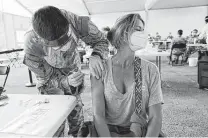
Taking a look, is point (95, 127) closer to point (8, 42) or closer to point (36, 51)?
point (36, 51)

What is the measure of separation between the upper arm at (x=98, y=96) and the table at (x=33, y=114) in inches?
5.6

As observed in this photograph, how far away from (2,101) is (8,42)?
10448mm

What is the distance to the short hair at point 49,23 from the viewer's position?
2.94 ft

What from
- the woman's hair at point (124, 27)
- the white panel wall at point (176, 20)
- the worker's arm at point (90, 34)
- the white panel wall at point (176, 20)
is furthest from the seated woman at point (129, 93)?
the white panel wall at point (176, 20)

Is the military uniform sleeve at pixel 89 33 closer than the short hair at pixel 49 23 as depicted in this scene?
No

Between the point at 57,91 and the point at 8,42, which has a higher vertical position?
the point at 8,42

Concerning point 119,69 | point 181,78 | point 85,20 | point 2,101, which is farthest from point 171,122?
point 181,78

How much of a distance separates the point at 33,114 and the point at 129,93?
54 centimetres

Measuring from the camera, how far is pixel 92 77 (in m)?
1.16

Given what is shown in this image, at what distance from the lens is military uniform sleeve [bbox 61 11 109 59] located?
4.17 ft

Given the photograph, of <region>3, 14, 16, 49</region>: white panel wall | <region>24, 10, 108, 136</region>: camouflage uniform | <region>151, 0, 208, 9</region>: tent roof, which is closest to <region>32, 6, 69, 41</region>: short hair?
<region>24, 10, 108, 136</region>: camouflage uniform

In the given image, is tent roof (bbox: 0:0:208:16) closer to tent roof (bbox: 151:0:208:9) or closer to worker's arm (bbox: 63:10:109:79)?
tent roof (bbox: 151:0:208:9)

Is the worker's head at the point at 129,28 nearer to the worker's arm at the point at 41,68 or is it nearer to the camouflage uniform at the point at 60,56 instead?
the camouflage uniform at the point at 60,56

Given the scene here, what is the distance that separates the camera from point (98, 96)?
115 centimetres
